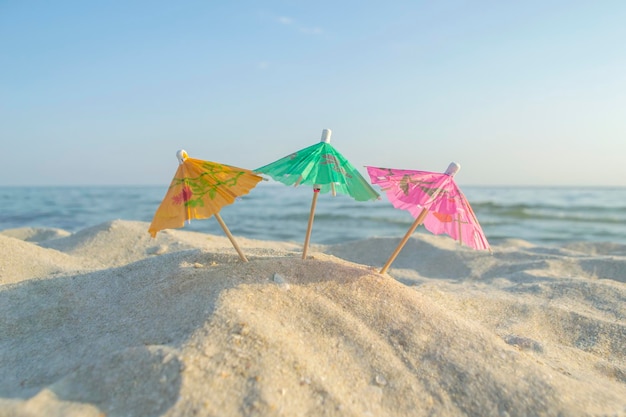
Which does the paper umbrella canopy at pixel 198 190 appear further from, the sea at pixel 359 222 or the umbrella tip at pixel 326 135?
the sea at pixel 359 222

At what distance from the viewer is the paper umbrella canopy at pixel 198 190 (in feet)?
8.32

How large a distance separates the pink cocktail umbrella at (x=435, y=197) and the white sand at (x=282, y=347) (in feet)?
1.68

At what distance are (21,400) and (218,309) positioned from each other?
3.01ft

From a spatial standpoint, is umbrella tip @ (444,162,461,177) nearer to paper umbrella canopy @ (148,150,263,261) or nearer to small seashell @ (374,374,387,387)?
paper umbrella canopy @ (148,150,263,261)

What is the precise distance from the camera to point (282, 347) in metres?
2.12

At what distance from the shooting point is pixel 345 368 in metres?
2.14

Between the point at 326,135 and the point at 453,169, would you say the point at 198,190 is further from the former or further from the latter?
the point at 453,169

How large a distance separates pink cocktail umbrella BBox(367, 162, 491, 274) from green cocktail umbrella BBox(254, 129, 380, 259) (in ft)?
0.45

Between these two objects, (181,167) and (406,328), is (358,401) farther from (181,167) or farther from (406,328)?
(181,167)

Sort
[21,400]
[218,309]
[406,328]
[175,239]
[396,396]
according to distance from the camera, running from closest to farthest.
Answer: [21,400]
[396,396]
[218,309]
[406,328]
[175,239]

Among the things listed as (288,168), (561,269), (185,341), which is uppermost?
(288,168)

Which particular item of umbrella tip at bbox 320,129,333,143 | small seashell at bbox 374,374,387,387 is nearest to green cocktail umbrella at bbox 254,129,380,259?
umbrella tip at bbox 320,129,333,143

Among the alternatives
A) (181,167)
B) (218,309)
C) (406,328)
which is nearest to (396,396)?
(406,328)

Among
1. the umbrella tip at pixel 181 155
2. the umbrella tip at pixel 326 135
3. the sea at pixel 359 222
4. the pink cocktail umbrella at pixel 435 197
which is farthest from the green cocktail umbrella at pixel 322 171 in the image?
the sea at pixel 359 222
